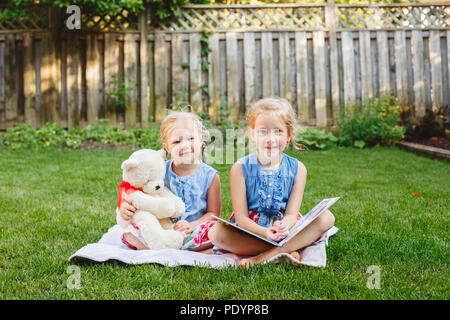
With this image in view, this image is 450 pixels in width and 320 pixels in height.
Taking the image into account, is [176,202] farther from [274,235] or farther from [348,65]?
[348,65]

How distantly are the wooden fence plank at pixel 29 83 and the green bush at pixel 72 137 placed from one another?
0.29 m

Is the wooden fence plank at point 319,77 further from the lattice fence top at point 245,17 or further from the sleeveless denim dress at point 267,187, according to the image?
the sleeveless denim dress at point 267,187

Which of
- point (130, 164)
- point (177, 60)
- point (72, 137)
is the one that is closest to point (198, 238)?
point (130, 164)

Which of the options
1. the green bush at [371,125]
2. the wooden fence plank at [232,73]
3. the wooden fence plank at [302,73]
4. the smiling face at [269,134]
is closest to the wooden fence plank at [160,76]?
the wooden fence plank at [232,73]

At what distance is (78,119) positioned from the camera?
7.39 m

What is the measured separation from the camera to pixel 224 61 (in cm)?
761

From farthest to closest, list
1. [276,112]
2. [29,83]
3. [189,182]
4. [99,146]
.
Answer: [29,83] < [99,146] < [189,182] < [276,112]

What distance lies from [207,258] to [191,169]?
0.63 metres

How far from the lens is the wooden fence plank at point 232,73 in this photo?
754cm

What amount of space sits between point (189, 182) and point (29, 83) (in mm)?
5998
